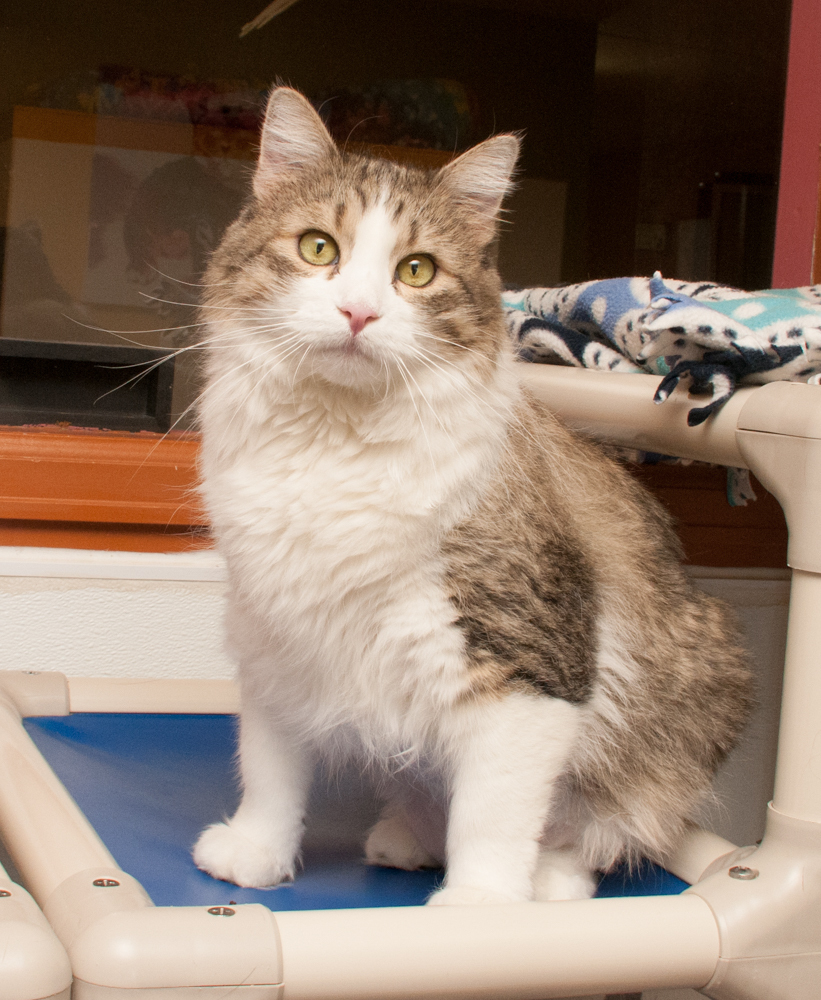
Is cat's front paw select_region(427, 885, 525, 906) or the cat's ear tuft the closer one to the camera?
cat's front paw select_region(427, 885, 525, 906)

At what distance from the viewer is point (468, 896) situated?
844mm

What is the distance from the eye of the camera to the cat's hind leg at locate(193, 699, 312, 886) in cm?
95

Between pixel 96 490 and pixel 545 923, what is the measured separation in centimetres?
109

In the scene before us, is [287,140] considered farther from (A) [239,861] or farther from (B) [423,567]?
(A) [239,861]

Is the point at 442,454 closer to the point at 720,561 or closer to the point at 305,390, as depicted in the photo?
the point at 305,390

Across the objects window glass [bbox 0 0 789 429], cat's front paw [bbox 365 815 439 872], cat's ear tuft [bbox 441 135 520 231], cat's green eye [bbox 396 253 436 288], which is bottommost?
cat's front paw [bbox 365 815 439 872]

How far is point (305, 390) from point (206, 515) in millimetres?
203

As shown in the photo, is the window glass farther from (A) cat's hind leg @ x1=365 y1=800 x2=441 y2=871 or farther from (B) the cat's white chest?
(A) cat's hind leg @ x1=365 y1=800 x2=441 y2=871

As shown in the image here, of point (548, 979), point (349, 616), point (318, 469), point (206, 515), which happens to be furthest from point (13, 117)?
point (548, 979)

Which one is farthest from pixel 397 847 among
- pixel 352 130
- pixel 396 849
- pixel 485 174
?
pixel 352 130

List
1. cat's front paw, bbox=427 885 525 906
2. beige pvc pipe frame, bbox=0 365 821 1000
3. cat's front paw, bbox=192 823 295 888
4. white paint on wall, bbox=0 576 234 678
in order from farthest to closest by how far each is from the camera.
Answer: white paint on wall, bbox=0 576 234 678, cat's front paw, bbox=192 823 295 888, cat's front paw, bbox=427 885 525 906, beige pvc pipe frame, bbox=0 365 821 1000

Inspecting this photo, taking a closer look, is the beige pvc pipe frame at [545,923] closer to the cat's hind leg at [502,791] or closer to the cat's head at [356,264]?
the cat's hind leg at [502,791]

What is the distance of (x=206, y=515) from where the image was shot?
1043mm

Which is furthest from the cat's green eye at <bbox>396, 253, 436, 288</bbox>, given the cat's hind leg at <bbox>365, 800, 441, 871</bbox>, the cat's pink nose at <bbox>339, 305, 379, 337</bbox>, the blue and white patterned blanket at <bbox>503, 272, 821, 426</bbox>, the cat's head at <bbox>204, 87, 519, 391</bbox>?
the cat's hind leg at <bbox>365, 800, 441, 871</bbox>
